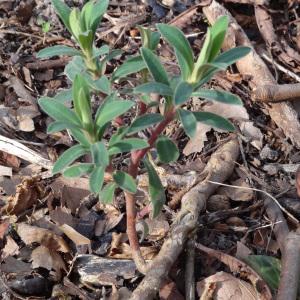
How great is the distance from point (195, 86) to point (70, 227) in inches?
41.8

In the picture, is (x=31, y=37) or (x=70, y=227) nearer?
(x=70, y=227)

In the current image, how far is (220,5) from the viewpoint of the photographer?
3502 mm

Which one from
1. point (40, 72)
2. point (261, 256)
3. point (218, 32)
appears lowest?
point (261, 256)

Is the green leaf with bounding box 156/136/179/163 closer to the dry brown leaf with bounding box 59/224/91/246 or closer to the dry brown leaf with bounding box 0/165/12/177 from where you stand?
the dry brown leaf with bounding box 59/224/91/246

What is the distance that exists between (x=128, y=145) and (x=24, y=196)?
3.34ft

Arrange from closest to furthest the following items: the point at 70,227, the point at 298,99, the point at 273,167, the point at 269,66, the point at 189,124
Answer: the point at 189,124, the point at 70,227, the point at 273,167, the point at 298,99, the point at 269,66

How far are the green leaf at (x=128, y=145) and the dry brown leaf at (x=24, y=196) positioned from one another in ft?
3.07

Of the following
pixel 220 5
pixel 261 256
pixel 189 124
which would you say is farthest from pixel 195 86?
pixel 220 5

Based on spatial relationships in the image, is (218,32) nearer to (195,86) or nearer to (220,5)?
(195,86)

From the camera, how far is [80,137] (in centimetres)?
178

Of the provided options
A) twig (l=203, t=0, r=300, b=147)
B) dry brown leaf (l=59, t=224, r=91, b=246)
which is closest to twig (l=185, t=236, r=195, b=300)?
dry brown leaf (l=59, t=224, r=91, b=246)

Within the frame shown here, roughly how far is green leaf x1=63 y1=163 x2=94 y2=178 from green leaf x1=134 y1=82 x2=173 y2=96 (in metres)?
0.32

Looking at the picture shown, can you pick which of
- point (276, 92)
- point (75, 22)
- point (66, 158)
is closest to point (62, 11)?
point (75, 22)

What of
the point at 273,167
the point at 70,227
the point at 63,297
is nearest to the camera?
the point at 63,297
